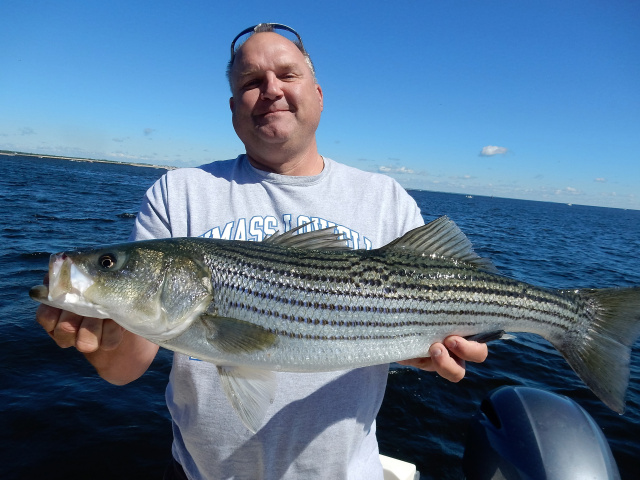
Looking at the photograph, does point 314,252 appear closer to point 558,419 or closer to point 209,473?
point 209,473

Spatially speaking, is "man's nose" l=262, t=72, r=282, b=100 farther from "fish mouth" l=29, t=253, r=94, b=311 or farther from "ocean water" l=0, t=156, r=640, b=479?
"ocean water" l=0, t=156, r=640, b=479

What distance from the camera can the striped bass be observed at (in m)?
2.84

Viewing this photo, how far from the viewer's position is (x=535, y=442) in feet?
13.2

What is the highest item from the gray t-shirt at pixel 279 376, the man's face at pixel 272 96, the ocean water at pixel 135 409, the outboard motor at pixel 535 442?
the man's face at pixel 272 96

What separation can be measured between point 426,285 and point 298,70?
224 cm

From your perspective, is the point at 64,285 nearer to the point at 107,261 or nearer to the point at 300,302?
the point at 107,261

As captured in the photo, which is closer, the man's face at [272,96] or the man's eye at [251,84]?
the man's face at [272,96]

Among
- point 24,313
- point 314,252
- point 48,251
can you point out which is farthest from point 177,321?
point 48,251

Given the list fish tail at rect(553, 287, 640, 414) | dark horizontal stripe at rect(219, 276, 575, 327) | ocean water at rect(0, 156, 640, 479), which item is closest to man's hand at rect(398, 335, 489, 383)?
dark horizontal stripe at rect(219, 276, 575, 327)

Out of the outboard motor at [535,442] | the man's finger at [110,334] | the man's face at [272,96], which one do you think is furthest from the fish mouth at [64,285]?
the outboard motor at [535,442]

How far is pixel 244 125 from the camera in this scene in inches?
143

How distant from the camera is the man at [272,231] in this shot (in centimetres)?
310

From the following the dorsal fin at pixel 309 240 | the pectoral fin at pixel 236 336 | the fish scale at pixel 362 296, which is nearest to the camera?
the pectoral fin at pixel 236 336

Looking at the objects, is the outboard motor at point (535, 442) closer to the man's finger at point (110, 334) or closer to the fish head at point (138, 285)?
the fish head at point (138, 285)
